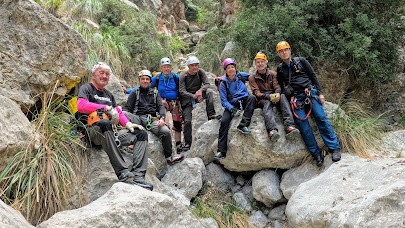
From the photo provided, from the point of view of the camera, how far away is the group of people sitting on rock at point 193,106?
4.60m

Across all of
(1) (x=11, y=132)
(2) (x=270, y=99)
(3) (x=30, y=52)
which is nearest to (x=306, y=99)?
(2) (x=270, y=99)

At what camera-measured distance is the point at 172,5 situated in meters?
20.2

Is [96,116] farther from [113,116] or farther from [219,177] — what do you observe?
[219,177]

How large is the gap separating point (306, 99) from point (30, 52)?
16.3 feet

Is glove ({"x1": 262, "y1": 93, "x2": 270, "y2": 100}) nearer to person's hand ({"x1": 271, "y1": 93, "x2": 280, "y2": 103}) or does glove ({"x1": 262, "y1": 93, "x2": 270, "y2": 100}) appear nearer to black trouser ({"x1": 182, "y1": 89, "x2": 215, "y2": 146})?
person's hand ({"x1": 271, "y1": 93, "x2": 280, "y2": 103})

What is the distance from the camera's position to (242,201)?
19.0ft

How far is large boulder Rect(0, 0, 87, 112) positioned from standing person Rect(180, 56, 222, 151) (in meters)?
2.46

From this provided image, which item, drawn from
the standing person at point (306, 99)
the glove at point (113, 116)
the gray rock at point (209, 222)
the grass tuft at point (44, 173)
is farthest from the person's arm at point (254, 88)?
the grass tuft at point (44, 173)

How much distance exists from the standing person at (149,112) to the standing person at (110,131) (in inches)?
33.3

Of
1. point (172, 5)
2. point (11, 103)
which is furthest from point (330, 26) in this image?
point (172, 5)

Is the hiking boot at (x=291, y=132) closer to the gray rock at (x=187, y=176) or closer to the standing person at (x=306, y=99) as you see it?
the standing person at (x=306, y=99)

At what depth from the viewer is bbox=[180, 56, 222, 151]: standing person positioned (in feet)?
Result: 21.6

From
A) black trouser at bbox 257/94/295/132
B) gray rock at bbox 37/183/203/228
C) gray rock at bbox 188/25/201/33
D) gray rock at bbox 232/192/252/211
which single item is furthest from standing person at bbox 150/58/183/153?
gray rock at bbox 188/25/201/33

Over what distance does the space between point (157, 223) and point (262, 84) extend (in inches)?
144
